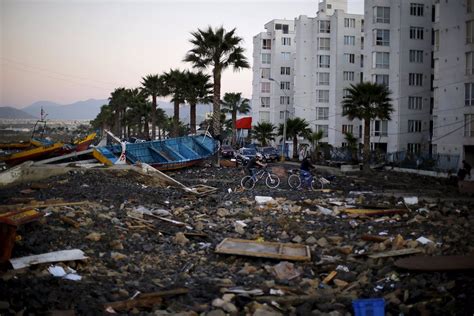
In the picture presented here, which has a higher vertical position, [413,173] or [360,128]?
[360,128]

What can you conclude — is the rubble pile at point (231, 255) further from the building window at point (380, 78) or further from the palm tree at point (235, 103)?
the palm tree at point (235, 103)

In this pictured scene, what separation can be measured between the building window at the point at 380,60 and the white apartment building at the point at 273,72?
30.0 meters

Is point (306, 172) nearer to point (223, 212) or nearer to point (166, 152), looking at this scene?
point (223, 212)

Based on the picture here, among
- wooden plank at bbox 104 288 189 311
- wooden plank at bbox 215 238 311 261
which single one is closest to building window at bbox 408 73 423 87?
wooden plank at bbox 215 238 311 261

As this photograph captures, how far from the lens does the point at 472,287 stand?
762cm

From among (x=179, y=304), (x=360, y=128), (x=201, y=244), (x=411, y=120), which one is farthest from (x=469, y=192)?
(x=360, y=128)

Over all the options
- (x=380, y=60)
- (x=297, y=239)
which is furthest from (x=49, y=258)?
(x=380, y=60)

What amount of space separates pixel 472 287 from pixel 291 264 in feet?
11.2

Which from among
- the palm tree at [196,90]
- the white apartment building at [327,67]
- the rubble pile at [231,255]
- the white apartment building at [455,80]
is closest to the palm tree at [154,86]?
the palm tree at [196,90]

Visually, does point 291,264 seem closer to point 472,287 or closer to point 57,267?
point 472,287

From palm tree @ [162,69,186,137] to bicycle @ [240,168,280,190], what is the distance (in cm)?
2465

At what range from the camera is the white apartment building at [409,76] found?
50125 mm

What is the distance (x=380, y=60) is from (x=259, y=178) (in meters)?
34.1

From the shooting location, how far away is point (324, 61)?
68688mm
